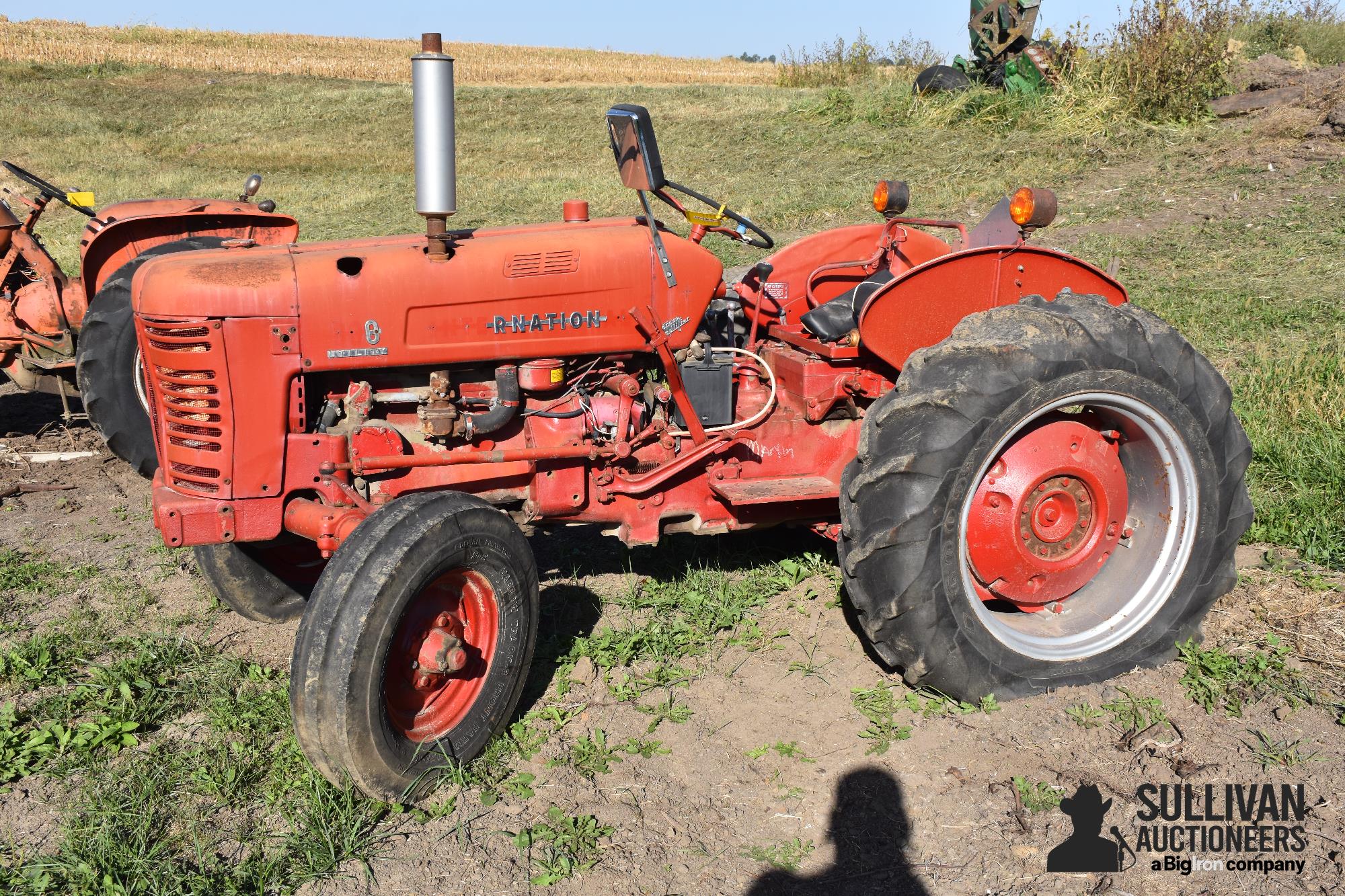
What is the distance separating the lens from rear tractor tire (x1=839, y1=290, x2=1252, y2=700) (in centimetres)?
322

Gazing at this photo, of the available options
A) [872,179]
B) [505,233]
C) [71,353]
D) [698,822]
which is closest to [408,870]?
[698,822]

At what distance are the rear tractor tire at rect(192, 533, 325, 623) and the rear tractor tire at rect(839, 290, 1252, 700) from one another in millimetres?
2232

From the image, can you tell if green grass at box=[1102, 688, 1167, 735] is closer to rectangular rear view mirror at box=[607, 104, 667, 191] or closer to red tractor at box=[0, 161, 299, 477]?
rectangular rear view mirror at box=[607, 104, 667, 191]

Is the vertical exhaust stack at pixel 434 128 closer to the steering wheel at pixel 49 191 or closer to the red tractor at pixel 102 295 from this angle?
the red tractor at pixel 102 295

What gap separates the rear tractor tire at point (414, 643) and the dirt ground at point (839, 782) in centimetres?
22

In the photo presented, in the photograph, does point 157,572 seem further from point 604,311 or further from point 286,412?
point 604,311

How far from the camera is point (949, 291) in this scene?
3717 millimetres

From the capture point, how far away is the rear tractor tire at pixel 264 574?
405 cm

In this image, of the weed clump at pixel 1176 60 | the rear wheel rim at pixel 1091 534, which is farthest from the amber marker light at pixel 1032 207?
the weed clump at pixel 1176 60

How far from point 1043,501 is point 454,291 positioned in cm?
211

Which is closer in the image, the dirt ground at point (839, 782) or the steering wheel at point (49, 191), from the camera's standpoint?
the dirt ground at point (839, 782)

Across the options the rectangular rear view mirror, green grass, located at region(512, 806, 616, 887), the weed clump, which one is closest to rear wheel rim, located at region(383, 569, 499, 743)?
green grass, located at region(512, 806, 616, 887)

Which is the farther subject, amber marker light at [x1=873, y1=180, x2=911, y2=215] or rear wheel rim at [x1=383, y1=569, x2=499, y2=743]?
amber marker light at [x1=873, y1=180, x2=911, y2=215]

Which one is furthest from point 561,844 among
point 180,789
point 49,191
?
point 49,191
